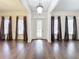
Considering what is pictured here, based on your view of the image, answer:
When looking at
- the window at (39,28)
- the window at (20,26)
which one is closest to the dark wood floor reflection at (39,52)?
the window at (20,26)

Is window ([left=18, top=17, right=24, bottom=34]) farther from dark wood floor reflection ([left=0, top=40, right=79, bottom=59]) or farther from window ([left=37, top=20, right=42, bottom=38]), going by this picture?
dark wood floor reflection ([left=0, top=40, right=79, bottom=59])

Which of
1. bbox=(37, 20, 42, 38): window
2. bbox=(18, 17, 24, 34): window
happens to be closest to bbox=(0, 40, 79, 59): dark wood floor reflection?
bbox=(18, 17, 24, 34): window

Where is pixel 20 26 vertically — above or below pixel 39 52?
above

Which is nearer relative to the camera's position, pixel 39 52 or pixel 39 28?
pixel 39 52

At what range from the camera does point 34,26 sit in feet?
43.1

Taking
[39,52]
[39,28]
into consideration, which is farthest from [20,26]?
[39,52]

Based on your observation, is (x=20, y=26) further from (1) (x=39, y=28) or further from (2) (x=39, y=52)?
(2) (x=39, y=52)

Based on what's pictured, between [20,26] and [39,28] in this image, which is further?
[39,28]

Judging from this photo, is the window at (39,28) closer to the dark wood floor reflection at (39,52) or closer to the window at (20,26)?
the window at (20,26)

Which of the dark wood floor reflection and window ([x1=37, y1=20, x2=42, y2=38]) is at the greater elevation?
window ([x1=37, y1=20, x2=42, y2=38])

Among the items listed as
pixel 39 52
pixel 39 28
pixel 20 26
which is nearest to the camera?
pixel 39 52

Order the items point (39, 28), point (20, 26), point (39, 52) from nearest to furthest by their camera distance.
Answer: point (39, 52) < point (20, 26) < point (39, 28)

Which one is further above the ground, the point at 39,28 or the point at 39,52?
the point at 39,28

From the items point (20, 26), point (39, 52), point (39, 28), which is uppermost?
point (20, 26)
